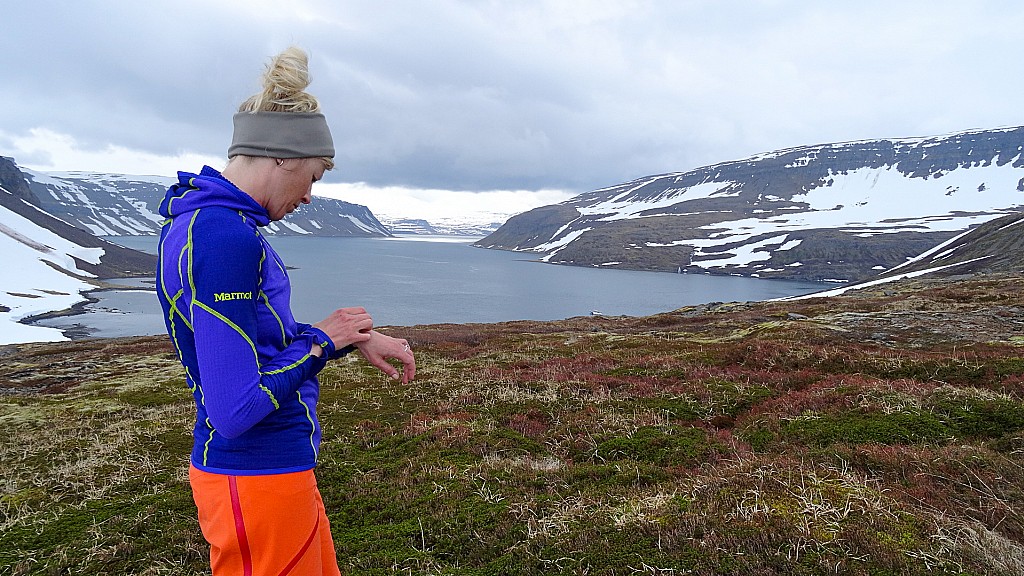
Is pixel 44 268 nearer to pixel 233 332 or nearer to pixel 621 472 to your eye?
pixel 621 472

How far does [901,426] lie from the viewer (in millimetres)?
7492

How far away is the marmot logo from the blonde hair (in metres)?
1.02

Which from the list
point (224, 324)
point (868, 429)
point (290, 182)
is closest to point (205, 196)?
point (290, 182)

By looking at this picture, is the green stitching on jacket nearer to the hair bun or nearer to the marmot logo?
the marmot logo

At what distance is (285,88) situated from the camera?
9.09ft

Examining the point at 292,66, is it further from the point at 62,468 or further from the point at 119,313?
the point at 119,313

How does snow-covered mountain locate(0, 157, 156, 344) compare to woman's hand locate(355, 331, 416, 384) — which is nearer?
woman's hand locate(355, 331, 416, 384)

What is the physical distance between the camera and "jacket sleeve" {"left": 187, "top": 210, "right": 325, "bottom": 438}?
2.34 m

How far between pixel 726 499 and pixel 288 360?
15.7ft

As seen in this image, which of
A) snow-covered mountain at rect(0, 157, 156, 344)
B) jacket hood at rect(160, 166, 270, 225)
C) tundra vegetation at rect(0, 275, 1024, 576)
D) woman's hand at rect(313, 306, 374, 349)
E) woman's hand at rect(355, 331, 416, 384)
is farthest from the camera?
snow-covered mountain at rect(0, 157, 156, 344)

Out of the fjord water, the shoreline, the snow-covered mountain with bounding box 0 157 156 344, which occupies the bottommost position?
the fjord water

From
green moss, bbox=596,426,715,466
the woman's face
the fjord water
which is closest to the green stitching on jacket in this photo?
the woman's face

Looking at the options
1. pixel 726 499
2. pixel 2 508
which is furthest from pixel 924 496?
pixel 2 508

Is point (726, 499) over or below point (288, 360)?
below
